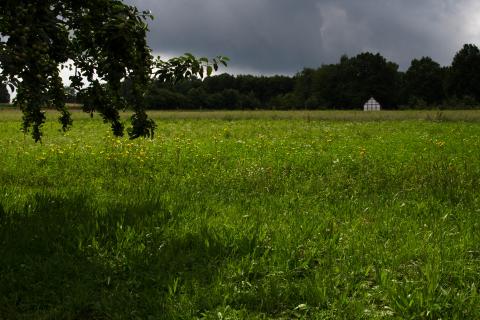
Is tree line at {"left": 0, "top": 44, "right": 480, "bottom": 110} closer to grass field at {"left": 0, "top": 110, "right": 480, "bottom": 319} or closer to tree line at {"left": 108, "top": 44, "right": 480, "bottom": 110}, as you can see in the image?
tree line at {"left": 108, "top": 44, "right": 480, "bottom": 110}

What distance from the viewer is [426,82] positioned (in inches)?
4225

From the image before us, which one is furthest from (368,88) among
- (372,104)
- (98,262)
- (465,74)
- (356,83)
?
(98,262)

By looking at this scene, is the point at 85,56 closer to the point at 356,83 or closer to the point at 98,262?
the point at 98,262

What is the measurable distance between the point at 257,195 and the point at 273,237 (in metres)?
2.73

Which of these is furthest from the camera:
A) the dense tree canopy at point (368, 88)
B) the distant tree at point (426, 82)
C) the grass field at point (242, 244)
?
the distant tree at point (426, 82)

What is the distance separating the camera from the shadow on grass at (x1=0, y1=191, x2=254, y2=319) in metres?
4.52

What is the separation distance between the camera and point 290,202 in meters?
7.94

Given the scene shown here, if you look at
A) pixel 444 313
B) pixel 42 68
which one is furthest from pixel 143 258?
pixel 444 313

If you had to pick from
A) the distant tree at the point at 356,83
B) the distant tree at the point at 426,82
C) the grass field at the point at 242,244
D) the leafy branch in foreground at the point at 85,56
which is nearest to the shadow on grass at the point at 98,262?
the grass field at the point at 242,244

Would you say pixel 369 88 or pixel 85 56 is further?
pixel 369 88

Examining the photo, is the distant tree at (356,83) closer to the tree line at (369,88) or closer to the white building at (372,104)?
the tree line at (369,88)

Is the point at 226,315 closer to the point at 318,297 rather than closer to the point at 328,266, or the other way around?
the point at 318,297

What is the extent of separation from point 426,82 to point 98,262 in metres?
114

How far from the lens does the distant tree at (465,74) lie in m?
93.9
